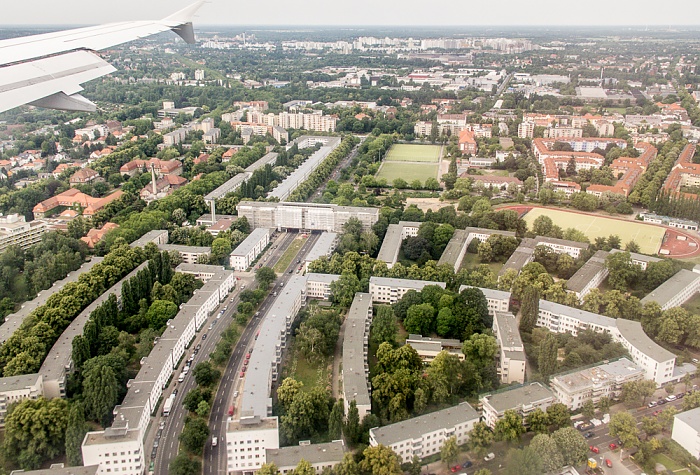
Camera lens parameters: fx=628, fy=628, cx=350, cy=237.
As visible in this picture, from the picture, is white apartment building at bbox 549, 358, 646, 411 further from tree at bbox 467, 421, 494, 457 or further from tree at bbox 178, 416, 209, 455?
tree at bbox 178, 416, 209, 455

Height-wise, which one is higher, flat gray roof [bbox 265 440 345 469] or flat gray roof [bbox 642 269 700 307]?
flat gray roof [bbox 642 269 700 307]

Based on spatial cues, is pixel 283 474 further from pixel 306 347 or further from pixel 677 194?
pixel 677 194

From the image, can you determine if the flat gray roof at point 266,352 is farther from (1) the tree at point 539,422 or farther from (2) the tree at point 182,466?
(1) the tree at point 539,422

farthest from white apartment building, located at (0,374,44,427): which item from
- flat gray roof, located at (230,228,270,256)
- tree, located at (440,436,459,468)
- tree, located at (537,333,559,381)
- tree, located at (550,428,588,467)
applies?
tree, located at (537,333,559,381)

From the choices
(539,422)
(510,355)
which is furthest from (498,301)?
(539,422)

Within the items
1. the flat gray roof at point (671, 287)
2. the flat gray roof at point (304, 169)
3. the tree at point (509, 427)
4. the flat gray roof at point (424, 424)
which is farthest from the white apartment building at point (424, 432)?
the flat gray roof at point (304, 169)

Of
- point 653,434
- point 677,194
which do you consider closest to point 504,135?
point 677,194
